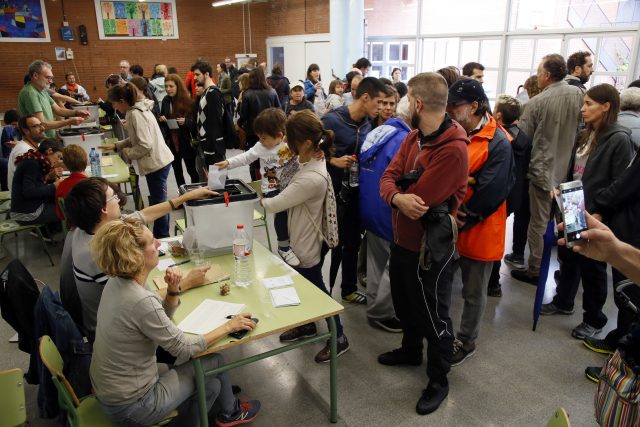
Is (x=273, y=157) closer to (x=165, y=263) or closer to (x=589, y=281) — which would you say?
(x=165, y=263)

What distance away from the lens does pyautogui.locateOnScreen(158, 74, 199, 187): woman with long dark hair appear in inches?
219

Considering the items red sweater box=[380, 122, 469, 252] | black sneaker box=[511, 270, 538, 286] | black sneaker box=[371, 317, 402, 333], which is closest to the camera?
red sweater box=[380, 122, 469, 252]

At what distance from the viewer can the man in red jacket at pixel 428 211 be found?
2189 mm

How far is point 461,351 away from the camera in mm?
2943

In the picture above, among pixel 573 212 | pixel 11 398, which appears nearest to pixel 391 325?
pixel 573 212

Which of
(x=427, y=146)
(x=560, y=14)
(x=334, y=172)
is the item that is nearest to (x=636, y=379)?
(x=427, y=146)

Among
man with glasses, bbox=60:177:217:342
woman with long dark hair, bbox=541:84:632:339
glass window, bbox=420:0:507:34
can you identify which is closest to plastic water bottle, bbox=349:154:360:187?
man with glasses, bbox=60:177:217:342

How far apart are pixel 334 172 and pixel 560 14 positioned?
23.2ft

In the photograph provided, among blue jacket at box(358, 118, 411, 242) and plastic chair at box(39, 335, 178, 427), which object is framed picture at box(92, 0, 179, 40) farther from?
plastic chair at box(39, 335, 178, 427)

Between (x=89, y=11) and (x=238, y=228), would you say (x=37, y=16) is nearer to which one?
(x=89, y=11)

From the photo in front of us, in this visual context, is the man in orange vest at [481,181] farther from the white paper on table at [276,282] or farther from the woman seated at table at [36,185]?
the woman seated at table at [36,185]

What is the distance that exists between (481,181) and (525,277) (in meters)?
1.80

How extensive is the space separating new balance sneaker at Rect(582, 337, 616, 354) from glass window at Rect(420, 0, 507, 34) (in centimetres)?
752

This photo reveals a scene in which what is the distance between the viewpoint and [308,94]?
810 cm
